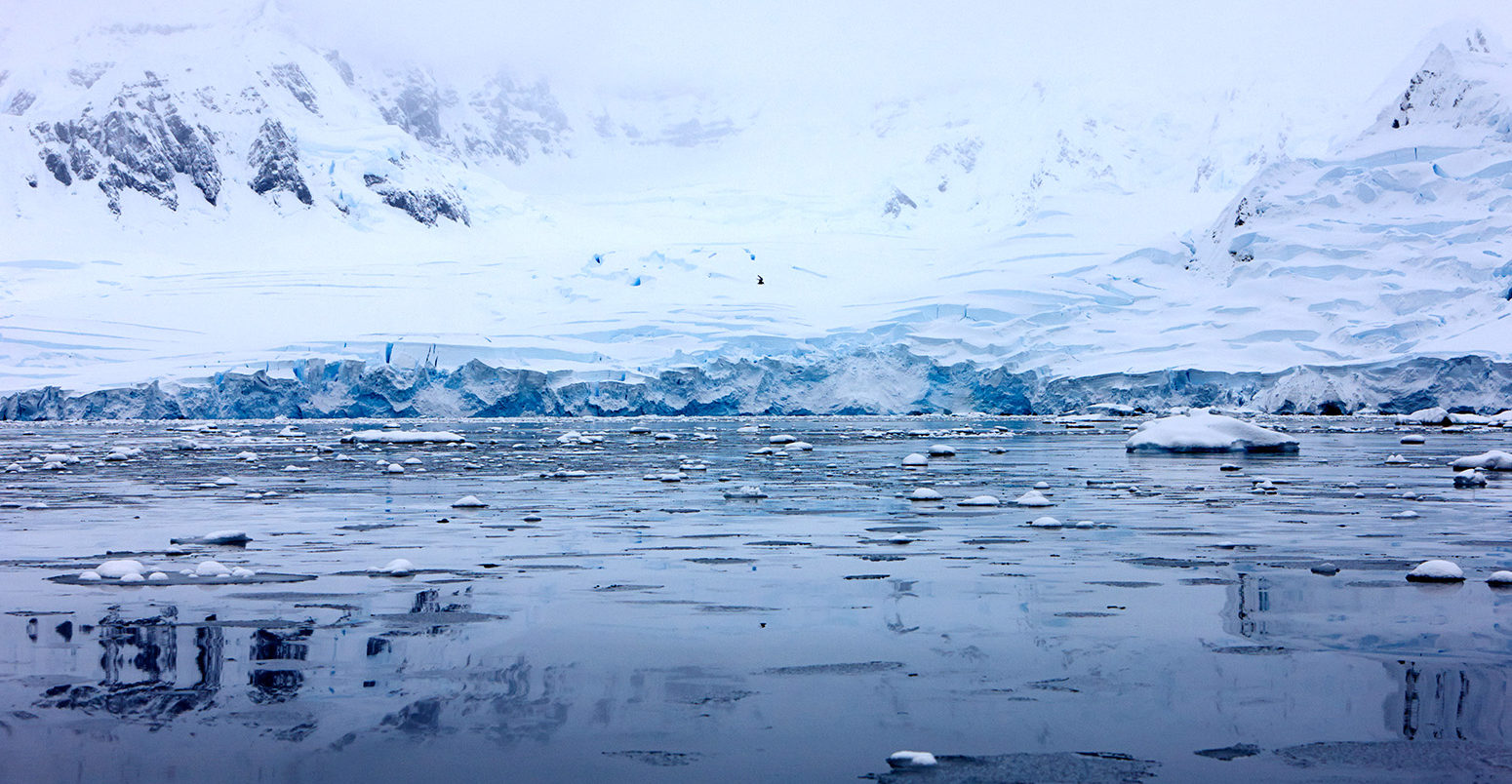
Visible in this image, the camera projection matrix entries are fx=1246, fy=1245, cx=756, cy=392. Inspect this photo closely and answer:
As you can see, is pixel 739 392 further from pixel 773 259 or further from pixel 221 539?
pixel 221 539

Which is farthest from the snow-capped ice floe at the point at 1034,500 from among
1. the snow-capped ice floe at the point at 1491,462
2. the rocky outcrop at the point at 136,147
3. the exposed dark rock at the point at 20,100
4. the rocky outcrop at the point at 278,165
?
the exposed dark rock at the point at 20,100

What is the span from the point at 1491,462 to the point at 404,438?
15.4 m

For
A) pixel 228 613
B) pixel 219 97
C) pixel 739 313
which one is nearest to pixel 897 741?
pixel 228 613

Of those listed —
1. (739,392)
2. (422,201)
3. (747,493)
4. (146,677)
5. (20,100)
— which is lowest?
(146,677)

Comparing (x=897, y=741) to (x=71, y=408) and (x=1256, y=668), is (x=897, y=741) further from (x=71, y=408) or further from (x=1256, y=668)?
(x=71, y=408)

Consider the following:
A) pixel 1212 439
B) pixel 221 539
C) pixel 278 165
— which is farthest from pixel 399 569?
pixel 278 165

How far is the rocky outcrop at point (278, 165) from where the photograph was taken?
82750 millimetres

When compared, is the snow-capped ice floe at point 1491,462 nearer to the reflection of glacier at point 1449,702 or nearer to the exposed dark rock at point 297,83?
the reflection of glacier at point 1449,702

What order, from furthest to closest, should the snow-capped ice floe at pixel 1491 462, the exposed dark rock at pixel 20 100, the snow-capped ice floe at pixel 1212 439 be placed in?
the exposed dark rock at pixel 20 100, the snow-capped ice floe at pixel 1212 439, the snow-capped ice floe at pixel 1491 462

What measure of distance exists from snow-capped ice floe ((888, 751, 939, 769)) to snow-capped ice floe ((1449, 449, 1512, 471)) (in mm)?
11115

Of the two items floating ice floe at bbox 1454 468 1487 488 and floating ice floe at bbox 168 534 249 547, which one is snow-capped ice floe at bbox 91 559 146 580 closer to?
floating ice floe at bbox 168 534 249 547

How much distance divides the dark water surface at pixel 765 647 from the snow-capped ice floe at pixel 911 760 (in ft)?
0.12

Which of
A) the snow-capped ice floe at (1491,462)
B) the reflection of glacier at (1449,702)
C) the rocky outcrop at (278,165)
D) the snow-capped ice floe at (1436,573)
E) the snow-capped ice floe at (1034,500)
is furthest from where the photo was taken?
the rocky outcrop at (278,165)

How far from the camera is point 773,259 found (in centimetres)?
5459
